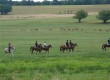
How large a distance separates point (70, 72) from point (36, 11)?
487 feet

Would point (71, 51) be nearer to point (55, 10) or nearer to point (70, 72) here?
point (70, 72)

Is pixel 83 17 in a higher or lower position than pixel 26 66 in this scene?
lower

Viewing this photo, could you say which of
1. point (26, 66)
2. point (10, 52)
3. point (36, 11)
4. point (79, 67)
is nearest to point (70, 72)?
point (79, 67)

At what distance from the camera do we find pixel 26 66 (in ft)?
90.0

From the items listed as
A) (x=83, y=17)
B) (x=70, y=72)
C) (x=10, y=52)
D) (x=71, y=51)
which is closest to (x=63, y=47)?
(x=71, y=51)

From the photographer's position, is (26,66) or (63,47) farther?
(63,47)

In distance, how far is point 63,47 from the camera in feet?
139

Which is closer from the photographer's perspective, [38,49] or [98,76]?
[98,76]

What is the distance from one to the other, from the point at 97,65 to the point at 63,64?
2.34 meters

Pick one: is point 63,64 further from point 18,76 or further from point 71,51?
point 71,51

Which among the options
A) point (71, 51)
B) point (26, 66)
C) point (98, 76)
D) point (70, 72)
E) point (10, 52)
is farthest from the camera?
point (71, 51)

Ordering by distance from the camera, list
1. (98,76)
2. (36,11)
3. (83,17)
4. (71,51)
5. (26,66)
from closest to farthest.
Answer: (98,76)
(26,66)
(71,51)
(83,17)
(36,11)

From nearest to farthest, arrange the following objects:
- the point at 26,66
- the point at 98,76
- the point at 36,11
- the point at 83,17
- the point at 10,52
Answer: the point at 98,76 < the point at 26,66 < the point at 10,52 < the point at 83,17 < the point at 36,11

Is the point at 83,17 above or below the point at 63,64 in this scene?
below
